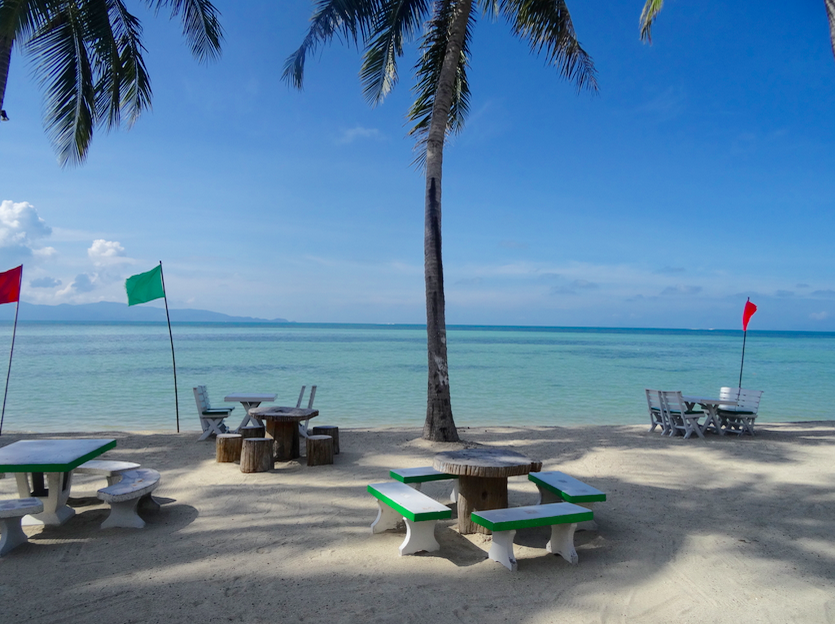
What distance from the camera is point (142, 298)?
30.0 feet

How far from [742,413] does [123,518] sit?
31.2 feet

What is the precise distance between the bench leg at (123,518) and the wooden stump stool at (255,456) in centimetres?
185

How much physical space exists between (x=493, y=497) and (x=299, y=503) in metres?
1.97

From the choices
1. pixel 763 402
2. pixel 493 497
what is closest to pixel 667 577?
pixel 493 497

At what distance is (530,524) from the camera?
3658 mm

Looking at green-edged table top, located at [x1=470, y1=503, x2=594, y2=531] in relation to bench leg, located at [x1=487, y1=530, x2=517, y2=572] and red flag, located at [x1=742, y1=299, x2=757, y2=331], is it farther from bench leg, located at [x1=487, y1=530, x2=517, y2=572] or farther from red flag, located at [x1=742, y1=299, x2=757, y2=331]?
red flag, located at [x1=742, y1=299, x2=757, y2=331]

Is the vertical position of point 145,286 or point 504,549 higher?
point 145,286

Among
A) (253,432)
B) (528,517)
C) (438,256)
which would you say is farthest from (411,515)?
(438,256)

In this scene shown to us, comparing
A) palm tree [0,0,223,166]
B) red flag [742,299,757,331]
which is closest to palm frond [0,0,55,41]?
palm tree [0,0,223,166]

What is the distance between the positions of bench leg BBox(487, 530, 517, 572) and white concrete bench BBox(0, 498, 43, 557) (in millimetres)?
3331

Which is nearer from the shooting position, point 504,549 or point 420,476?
point 504,549

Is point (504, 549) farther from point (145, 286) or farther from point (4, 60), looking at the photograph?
point (4, 60)

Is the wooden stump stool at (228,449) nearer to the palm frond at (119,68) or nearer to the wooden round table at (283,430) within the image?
the wooden round table at (283,430)

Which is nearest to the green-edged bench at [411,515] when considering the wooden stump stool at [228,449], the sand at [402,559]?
the sand at [402,559]
